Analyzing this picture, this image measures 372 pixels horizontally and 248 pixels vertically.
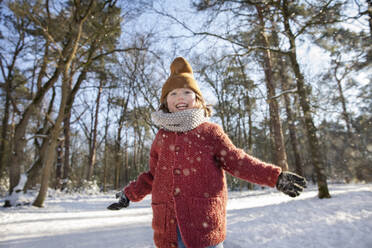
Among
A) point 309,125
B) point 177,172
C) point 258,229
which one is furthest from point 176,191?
point 309,125

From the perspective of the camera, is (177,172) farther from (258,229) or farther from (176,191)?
(258,229)

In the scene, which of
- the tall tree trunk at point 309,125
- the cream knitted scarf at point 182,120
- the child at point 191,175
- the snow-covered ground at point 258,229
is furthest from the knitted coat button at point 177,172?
the tall tree trunk at point 309,125

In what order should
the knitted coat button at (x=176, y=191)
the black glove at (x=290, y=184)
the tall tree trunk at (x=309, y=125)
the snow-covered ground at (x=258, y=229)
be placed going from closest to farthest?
the black glove at (x=290, y=184)
the knitted coat button at (x=176, y=191)
the snow-covered ground at (x=258, y=229)
the tall tree trunk at (x=309, y=125)

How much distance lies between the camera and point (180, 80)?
1.64 metres

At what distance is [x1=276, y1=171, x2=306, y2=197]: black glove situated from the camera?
1199 mm

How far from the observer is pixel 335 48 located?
5801 millimetres

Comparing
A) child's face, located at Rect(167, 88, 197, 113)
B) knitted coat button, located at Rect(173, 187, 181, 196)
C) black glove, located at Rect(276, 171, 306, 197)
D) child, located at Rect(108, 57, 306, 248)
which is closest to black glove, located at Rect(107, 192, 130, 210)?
child, located at Rect(108, 57, 306, 248)

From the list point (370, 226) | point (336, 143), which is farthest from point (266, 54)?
point (336, 143)

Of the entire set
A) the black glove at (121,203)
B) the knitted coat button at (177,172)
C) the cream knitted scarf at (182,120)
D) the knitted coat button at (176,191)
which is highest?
the cream knitted scarf at (182,120)

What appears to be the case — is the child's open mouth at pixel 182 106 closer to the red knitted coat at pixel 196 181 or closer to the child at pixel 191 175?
the child at pixel 191 175

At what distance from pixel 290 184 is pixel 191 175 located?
57 centimetres

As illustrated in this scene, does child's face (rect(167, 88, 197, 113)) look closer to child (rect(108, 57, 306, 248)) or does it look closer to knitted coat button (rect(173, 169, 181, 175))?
child (rect(108, 57, 306, 248))

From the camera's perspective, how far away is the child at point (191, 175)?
1.26m

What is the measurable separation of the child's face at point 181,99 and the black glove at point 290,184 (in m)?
0.77
